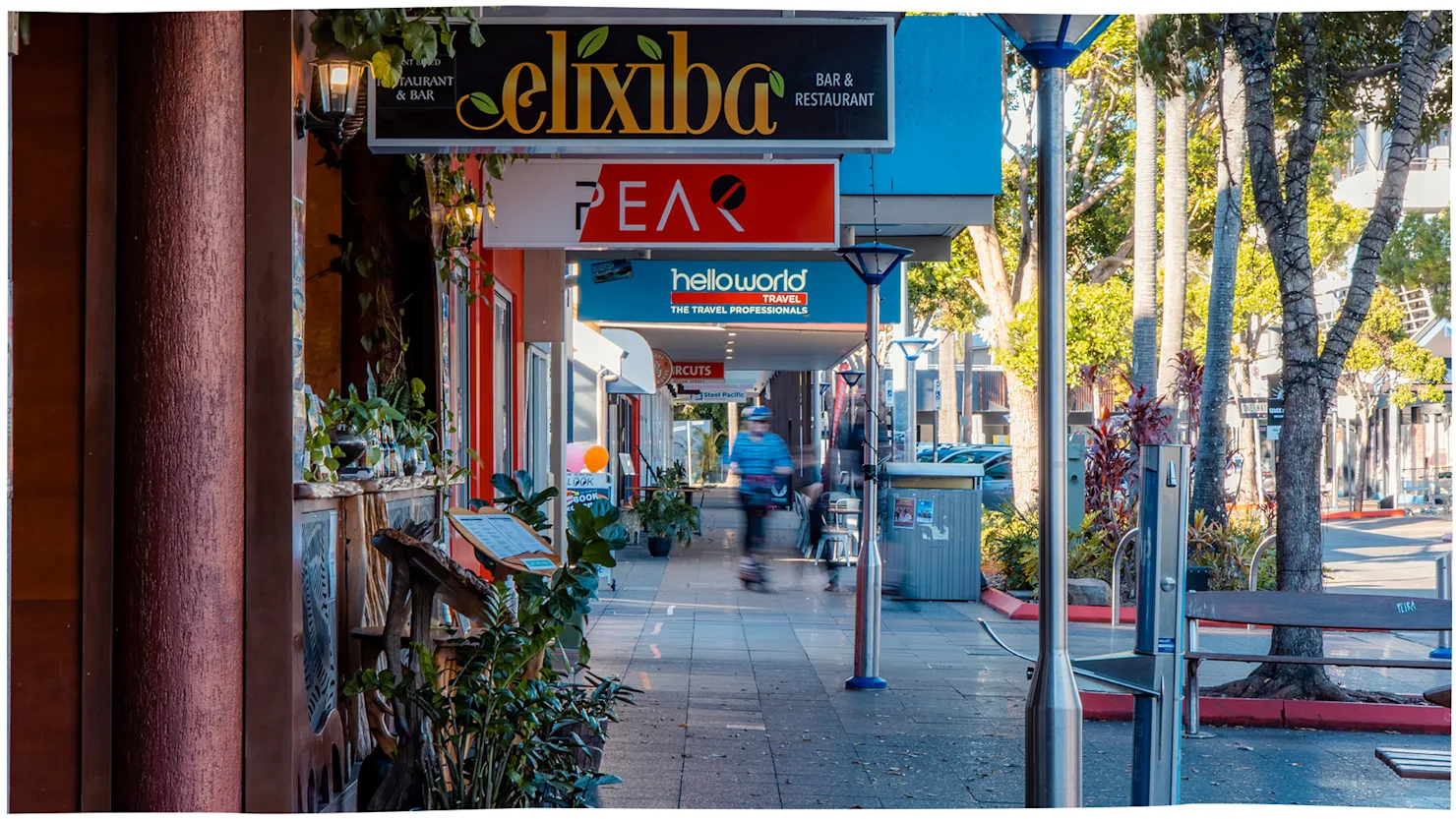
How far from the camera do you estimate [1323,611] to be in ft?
21.9

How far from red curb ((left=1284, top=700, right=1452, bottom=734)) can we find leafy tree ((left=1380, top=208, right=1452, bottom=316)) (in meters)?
26.1

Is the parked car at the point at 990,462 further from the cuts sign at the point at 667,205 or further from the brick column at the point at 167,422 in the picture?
the brick column at the point at 167,422

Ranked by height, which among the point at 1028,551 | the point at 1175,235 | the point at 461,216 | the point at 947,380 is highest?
the point at 1175,235

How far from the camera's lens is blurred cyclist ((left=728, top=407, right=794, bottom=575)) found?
604 inches

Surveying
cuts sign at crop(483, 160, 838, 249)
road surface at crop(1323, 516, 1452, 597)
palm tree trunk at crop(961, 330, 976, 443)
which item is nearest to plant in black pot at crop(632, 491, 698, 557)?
road surface at crop(1323, 516, 1452, 597)

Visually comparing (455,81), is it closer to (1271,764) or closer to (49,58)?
(49,58)

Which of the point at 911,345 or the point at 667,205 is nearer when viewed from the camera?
the point at 667,205

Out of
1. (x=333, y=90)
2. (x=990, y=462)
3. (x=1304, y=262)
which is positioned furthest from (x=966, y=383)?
(x=333, y=90)

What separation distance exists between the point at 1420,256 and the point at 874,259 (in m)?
28.2

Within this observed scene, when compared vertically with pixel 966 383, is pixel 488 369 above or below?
below

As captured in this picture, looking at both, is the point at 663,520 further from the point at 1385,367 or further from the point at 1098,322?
the point at 1385,367

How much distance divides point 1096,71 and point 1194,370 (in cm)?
869

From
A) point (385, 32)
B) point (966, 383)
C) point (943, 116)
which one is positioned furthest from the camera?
point (966, 383)

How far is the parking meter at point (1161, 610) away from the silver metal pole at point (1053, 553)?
563 millimetres
